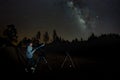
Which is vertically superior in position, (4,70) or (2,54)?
(2,54)

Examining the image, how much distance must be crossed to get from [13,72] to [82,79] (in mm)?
4853

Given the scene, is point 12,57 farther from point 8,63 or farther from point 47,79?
point 47,79

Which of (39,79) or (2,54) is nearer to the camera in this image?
(2,54)

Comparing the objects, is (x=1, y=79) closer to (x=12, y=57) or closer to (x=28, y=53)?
(x=12, y=57)

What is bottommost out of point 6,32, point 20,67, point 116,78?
point 116,78

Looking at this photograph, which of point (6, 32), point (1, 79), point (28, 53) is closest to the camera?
point (1, 79)

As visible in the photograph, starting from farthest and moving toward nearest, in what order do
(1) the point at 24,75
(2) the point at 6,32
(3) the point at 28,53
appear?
(2) the point at 6,32
(3) the point at 28,53
(1) the point at 24,75

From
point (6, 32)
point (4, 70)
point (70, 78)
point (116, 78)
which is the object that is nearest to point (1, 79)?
point (4, 70)

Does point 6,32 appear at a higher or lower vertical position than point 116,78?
higher

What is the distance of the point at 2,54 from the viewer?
11.4 m

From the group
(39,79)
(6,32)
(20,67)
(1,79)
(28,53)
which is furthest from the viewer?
(6,32)

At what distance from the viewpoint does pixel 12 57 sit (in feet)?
37.6

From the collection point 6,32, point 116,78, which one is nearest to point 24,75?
point 116,78

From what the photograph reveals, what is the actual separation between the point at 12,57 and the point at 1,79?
1.75 m
